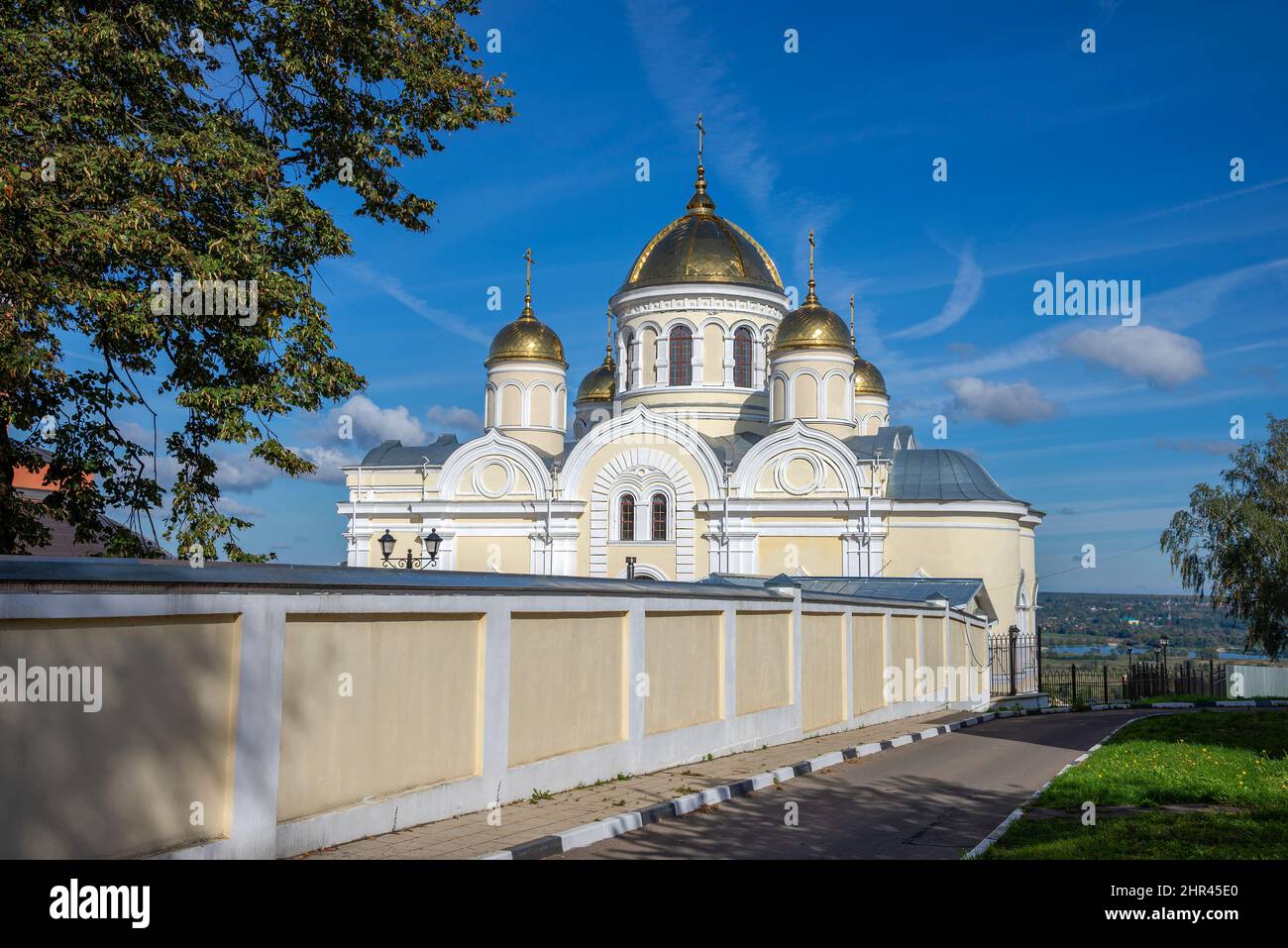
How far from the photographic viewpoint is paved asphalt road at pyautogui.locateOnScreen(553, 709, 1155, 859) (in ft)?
25.2

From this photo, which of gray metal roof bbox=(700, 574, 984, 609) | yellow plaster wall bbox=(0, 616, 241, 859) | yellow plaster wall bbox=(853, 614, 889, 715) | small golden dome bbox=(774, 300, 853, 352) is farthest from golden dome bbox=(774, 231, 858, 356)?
yellow plaster wall bbox=(0, 616, 241, 859)

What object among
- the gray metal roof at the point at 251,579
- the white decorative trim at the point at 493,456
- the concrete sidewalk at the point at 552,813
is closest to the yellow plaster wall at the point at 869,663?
the concrete sidewalk at the point at 552,813

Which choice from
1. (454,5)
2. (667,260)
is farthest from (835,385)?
(454,5)

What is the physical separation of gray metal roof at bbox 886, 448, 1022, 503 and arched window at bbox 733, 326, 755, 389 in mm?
6325

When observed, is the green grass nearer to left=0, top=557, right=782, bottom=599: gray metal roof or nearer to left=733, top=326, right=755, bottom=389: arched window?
left=0, top=557, right=782, bottom=599: gray metal roof

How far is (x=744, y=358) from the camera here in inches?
1622

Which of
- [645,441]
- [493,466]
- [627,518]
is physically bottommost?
[627,518]

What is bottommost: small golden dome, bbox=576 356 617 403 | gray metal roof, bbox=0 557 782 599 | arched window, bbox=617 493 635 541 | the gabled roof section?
the gabled roof section

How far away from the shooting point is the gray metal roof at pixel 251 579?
5.67 m

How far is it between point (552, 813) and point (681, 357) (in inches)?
1302

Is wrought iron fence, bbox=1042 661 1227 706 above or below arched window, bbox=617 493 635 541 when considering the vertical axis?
below

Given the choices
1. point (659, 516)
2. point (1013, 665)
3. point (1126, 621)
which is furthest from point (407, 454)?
point (1126, 621)

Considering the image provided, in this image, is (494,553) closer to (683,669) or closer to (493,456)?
(493,456)
